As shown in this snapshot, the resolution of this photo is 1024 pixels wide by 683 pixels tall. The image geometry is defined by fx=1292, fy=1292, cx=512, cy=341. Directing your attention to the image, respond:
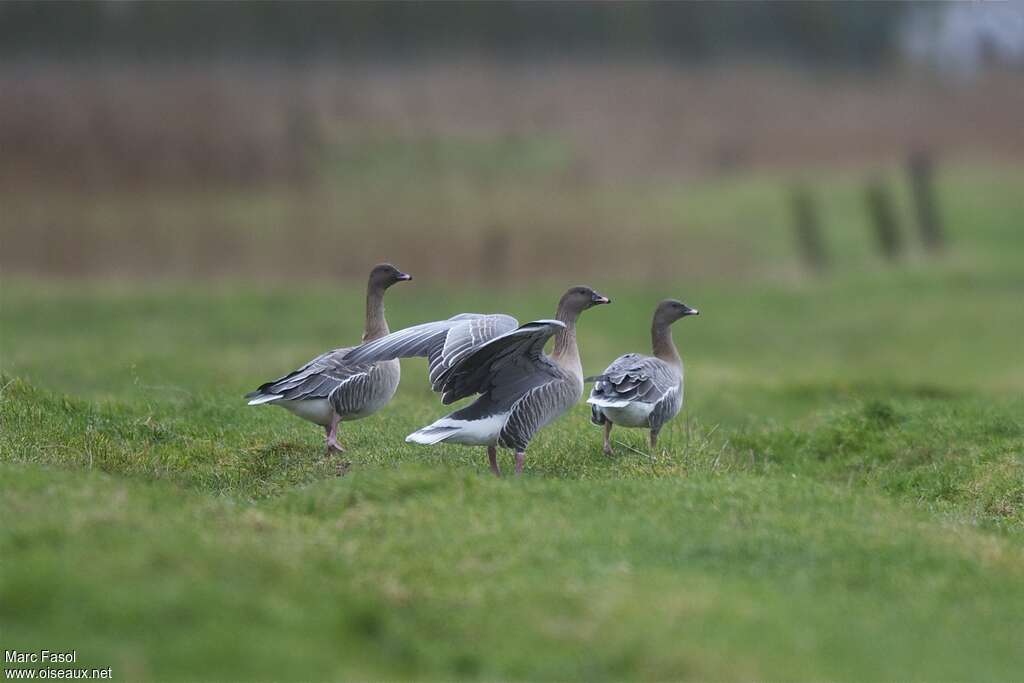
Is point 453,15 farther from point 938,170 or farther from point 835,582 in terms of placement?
point 835,582

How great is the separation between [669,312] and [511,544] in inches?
194

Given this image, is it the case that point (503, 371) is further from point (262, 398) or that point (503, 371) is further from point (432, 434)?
point (262, 398)

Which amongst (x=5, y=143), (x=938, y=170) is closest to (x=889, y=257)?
(x=938, y=170)

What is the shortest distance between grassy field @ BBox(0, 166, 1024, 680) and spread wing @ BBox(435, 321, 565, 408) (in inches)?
22.5

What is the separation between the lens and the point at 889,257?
30.4 m

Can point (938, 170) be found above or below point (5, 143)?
below

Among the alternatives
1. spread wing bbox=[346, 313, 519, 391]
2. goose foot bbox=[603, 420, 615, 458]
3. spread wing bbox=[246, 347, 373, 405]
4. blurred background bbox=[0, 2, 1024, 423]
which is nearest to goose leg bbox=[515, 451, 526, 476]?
spread wing bbox=[346, 313, 519, 391]

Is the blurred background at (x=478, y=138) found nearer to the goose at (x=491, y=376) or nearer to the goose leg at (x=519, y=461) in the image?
the goose at (x=491, y=376)

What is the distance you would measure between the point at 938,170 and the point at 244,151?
20639 millimetres

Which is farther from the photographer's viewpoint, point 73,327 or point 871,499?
point 73,327

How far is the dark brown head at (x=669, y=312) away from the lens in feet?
38.0

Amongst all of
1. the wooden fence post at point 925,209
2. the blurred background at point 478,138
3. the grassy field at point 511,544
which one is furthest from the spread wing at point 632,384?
the wooden fence post at point 925,209

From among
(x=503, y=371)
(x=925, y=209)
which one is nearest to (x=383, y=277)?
(x=503, y=371)

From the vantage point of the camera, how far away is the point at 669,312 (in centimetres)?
1163
